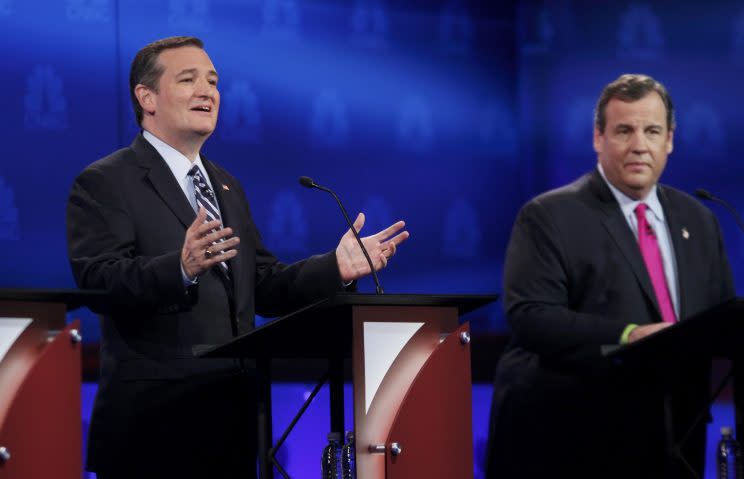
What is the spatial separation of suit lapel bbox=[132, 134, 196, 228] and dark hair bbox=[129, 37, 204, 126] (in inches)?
8.4

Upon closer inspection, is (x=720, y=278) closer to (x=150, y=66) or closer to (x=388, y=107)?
(x=150, y=66)

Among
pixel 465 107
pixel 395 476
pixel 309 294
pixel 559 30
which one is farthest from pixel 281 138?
pixel 395 476

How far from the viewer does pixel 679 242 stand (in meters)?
3.21

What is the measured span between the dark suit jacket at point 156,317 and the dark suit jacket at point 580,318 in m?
0.60

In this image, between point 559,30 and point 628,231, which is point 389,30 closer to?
point 559,30

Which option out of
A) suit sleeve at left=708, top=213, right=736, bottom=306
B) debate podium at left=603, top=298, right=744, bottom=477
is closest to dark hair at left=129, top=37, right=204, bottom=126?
debate podium at left=603, top=298, right=744, bottom=477

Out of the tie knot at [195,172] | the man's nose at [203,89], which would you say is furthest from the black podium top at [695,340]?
the man's nose at [203,89]

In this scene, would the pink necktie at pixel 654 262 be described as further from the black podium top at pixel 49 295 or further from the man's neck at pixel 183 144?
the black podium top at pixel 49 295

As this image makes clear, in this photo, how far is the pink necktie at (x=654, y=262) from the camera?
10.3 ft

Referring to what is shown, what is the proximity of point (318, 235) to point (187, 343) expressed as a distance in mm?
2369

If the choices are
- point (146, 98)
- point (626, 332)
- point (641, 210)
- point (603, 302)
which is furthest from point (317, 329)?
point (641, 210)

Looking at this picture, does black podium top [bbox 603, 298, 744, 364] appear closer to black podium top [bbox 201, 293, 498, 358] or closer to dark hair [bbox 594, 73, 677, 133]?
black podium top [bbox 201, 293, 498, 358]

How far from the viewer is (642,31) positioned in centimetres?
560

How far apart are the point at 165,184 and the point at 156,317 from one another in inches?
15.4
